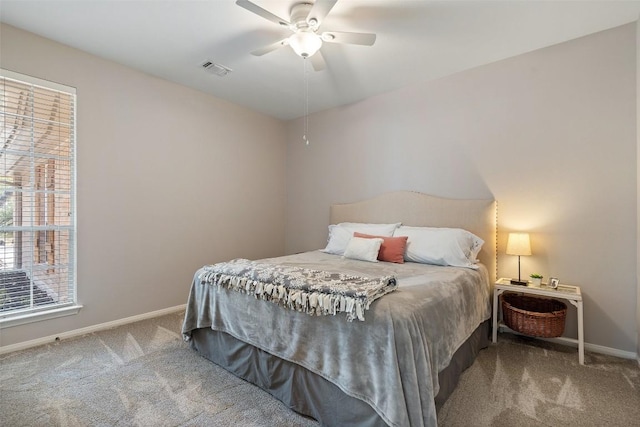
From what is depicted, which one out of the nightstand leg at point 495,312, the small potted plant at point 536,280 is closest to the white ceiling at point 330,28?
the small potted plant at point 536,280

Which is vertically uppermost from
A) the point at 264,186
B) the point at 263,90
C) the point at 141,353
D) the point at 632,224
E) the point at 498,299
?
the point at 263,90

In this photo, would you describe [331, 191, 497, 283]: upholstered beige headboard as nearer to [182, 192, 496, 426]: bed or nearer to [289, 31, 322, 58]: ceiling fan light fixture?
[182, 192, 496, 426]: bed

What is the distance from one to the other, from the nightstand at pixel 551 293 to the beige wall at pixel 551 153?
0.84 feet

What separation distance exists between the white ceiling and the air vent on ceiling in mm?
72

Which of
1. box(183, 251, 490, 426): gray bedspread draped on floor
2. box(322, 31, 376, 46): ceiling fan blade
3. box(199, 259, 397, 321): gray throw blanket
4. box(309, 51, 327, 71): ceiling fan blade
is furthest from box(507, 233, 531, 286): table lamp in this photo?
box(309, 51, 327, 71): ceiling fan blade

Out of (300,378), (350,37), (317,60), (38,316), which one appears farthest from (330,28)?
(38,316)

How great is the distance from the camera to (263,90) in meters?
3.70

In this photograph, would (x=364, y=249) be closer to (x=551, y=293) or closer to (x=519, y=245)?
(x=519, y=245)

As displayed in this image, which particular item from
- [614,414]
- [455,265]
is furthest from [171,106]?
[614,414]

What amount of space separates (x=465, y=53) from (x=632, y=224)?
1.98 meters

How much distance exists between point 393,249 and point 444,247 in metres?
0.46

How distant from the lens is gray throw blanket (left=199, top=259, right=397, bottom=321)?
5.12 feet

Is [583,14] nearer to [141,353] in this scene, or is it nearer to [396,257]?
[396,257]

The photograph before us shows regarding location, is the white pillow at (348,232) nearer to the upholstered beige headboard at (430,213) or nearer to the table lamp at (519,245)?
the upholstered beige headboard at (430,213)
